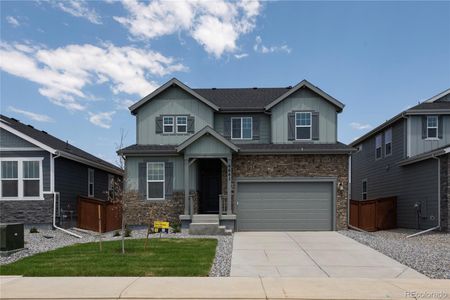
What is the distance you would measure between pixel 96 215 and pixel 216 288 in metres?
Answer: 11.6

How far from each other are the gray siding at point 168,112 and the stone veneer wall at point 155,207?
2843mm

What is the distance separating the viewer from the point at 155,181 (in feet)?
61.7

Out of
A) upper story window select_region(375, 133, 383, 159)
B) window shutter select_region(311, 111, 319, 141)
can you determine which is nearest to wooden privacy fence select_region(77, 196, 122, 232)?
window shutter select_region(311, 111, 319, 141)

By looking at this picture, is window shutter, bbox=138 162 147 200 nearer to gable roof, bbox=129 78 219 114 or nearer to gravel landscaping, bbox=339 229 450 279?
gable roof, bbox=129 78 219 114

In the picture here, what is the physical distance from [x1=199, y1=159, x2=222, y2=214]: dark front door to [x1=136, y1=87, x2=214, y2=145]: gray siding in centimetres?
189

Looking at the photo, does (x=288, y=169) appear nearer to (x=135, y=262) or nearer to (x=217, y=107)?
(x=217, y=107)

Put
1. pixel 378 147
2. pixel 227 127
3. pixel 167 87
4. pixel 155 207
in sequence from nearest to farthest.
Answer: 1. pixel 155 207
2. pixel 167 87
3. pixel 227 127
4. pixel 378 147

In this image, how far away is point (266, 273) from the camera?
370 inches

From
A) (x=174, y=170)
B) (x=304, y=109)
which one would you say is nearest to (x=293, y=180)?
(x=304, y=109)

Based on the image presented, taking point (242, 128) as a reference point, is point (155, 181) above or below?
below

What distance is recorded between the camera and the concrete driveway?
948cm

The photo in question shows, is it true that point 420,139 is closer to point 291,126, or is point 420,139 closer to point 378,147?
point 378,147

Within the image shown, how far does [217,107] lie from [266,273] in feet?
37.5

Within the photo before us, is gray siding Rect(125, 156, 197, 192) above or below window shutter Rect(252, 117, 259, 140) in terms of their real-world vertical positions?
below
